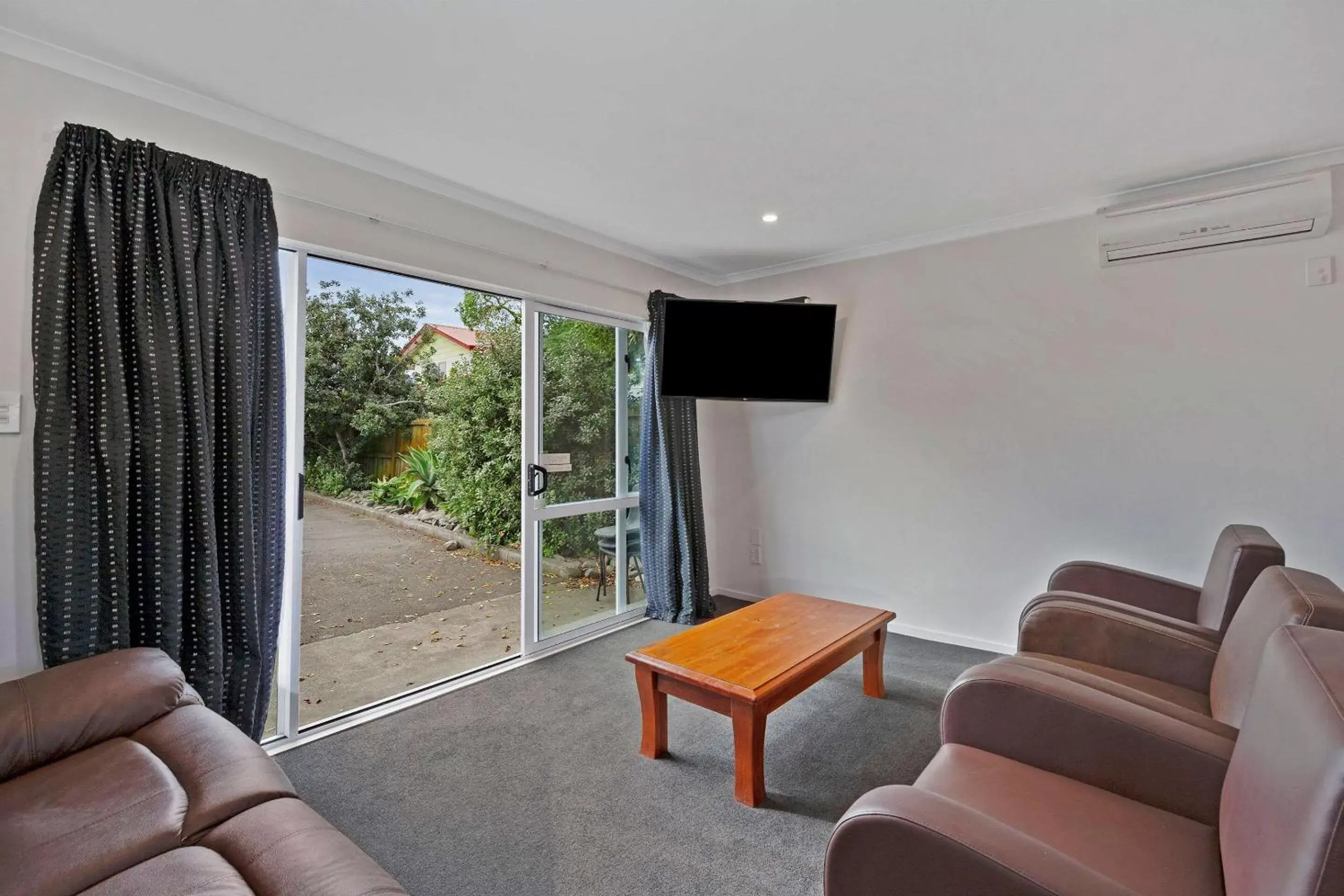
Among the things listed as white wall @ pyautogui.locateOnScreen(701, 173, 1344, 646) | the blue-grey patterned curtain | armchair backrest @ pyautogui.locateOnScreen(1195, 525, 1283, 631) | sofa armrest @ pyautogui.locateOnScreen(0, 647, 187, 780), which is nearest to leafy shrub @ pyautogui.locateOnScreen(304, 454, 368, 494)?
the blue-grey patterned curtain

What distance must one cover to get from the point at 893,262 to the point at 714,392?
4.50 feet

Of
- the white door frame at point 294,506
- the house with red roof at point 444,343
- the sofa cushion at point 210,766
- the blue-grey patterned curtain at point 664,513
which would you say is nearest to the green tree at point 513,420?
the house with red roof at point 444,343

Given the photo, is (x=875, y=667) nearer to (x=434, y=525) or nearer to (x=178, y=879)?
(x=178, y=879)

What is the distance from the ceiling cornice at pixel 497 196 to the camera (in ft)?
6.38

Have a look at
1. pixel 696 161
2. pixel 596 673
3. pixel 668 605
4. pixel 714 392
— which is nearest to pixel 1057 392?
pixel 714 392

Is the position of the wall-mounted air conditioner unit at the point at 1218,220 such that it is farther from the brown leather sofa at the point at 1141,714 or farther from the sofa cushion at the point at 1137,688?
the sofa cushion at the point at 1137,688

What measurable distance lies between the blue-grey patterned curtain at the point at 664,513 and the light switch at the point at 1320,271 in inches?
122

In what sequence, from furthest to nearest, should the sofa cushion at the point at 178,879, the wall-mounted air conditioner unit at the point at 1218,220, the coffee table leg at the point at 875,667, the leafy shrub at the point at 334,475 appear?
the leafy shrub at the point at 334,475, the coffee table leg at the point at 875,667, the wall-mounted air conditioner unit at the point at 1218,220, the sofa cushion at the point at 178,879

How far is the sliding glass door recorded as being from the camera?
11.4 feet

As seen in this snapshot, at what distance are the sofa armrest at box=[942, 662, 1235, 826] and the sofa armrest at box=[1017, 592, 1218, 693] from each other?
67cm

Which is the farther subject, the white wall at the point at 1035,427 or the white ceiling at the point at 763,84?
the white wall at the point at 1035,427

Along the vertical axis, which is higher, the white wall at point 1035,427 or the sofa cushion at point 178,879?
the white wall at point 1035,427

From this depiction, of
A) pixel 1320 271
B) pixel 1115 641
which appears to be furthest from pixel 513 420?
pixel 1320 271

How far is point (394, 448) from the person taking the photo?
5094 millimetres
